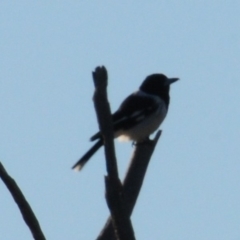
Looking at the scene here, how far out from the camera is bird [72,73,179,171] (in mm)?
7965

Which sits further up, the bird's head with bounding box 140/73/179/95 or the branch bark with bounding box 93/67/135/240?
the bird's head with bounding box 140/73/179/95

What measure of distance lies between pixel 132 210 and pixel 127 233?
30.7 inches

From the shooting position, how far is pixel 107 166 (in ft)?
5.14

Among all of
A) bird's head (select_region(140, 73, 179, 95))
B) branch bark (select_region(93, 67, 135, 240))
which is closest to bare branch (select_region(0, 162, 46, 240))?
branch bark (select_region(93, 67, 135, 240))

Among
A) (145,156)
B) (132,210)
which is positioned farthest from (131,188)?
(145,156)

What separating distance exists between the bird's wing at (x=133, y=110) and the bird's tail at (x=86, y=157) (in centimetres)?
45

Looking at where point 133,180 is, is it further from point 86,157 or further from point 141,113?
point 141,113

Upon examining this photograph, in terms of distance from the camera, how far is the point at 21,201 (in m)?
1.59

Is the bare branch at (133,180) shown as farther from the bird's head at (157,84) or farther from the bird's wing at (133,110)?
the bird's head at (157,84)

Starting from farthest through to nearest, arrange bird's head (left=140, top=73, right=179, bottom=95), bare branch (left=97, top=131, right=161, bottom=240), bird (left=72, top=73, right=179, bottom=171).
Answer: bird's head (left=140, top=73, right=179, bottom=95) → bird (left=72, top=73, right=179, bottom=171) → bare branch (left=97, top=131, right=161, bottom=240)

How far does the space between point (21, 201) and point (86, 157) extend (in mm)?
5567

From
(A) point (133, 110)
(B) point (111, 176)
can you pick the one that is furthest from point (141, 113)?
(B) point (111, 176)

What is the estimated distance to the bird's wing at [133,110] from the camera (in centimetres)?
805

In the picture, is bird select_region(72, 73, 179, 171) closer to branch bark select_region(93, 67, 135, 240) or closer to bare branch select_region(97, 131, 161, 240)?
bare branch select_region(97, 131, 161, 240)
